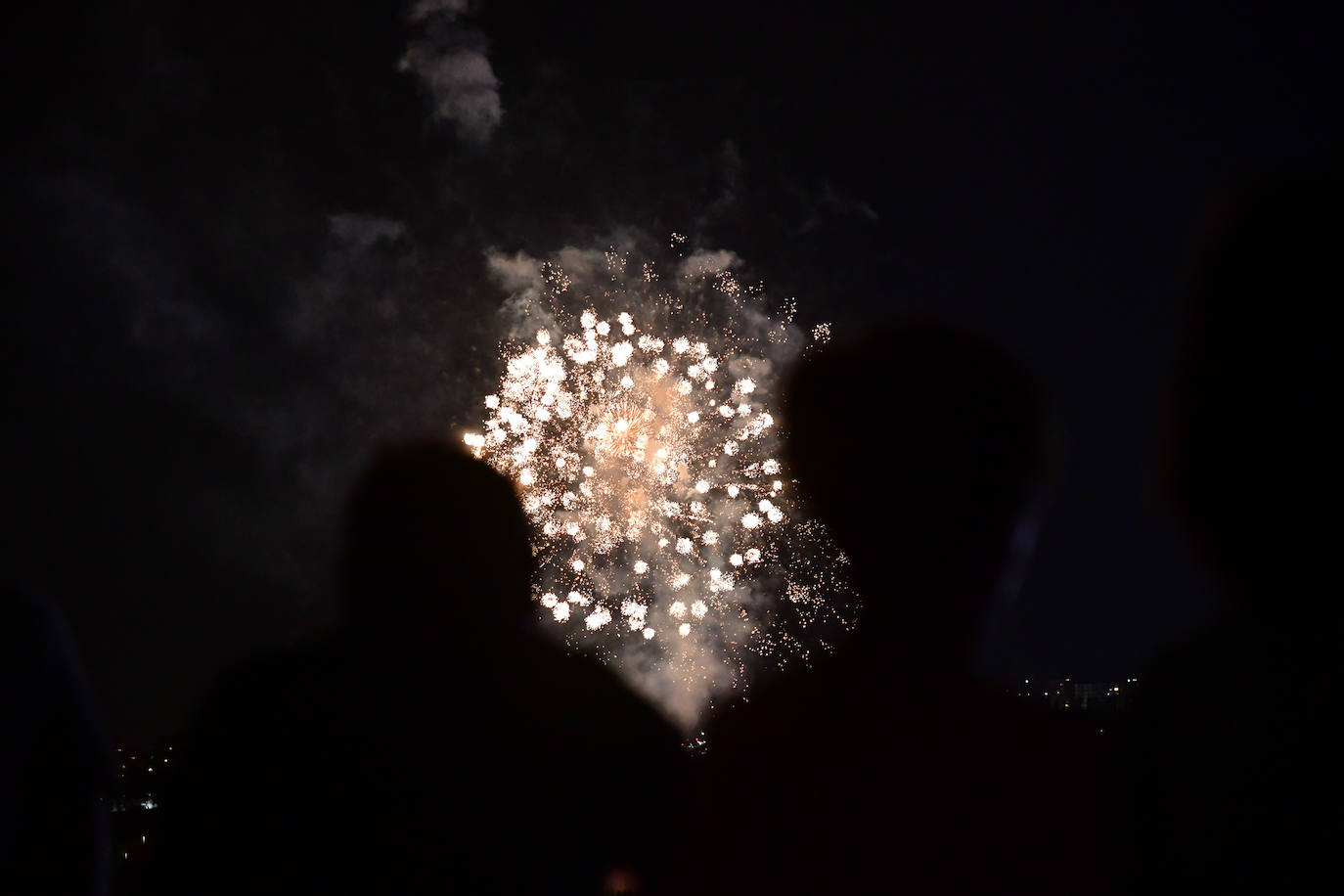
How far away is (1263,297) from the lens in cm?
179

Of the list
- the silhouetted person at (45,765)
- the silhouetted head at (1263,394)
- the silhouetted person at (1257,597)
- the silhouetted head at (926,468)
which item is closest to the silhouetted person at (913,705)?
the silhouetted head at (926,468)

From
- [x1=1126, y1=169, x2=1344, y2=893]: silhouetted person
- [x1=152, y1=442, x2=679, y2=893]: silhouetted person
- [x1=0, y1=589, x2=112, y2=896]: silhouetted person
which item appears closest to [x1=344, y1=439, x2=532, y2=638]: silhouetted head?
[x1=152, y1=442, x2=679, y2=893]: silhouetted person

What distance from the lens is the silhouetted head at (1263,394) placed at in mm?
1600

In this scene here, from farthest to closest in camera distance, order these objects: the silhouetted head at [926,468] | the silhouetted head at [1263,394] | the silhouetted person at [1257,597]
A: the silhouetted head at [926,468] → the silhouetted head at [1263,394] → the silhouetted person at [1257,597]

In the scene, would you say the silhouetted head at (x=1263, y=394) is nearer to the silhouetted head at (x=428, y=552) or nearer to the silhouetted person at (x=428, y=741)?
the silhouetted person at (x=428, y=741)

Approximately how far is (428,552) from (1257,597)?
232cm

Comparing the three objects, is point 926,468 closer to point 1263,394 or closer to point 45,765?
point 1263,394

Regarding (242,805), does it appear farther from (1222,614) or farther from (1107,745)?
(1222,614)

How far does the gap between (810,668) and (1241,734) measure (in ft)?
2.65

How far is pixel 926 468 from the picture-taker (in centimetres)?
178

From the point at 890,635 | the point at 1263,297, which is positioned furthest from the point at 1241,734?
the point at 1263,297

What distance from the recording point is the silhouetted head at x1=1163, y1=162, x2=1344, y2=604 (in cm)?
160

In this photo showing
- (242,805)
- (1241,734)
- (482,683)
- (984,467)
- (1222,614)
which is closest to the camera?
(1241,734)

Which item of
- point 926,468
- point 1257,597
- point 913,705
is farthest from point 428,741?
point 1257,597
